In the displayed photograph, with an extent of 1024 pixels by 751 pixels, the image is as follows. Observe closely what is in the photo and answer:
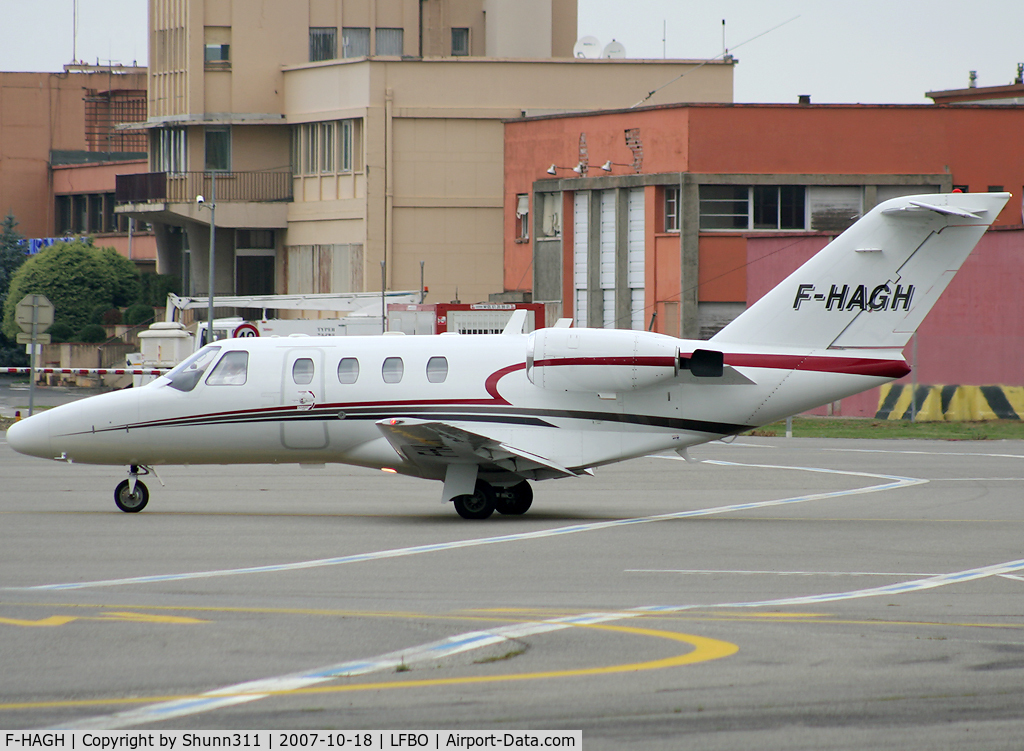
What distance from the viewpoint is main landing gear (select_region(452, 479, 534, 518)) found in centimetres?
1764

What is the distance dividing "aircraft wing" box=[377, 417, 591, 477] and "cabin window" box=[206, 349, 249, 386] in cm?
221

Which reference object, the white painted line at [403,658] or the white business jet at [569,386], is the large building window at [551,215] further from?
the white painted line at [403,658]

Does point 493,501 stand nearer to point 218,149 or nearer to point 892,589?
point 892,589

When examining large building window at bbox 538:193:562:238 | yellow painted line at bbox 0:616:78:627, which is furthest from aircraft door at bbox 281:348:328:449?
large building window at bbox 538:193:562:238

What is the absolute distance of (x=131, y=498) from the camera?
18359 millimetres

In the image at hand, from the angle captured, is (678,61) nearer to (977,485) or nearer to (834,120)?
(834,120)

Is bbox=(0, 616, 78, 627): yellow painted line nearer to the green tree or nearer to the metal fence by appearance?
the green tree

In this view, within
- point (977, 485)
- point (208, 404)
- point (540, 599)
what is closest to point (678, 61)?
point (977, 485)

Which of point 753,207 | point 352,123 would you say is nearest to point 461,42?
point 352,123

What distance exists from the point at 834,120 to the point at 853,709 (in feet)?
140

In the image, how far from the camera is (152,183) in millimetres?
69375

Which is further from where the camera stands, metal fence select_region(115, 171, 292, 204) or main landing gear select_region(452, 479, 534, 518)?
metal fence select_region(115, 171, 292, 204)

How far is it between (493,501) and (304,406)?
9.63 feet

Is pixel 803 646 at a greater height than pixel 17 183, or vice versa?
pixel 17 183
